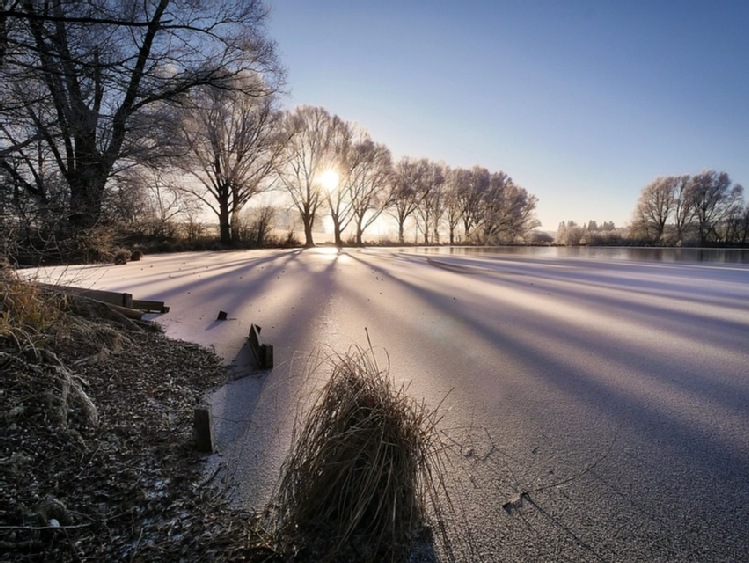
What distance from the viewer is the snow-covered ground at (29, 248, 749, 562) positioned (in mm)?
1459

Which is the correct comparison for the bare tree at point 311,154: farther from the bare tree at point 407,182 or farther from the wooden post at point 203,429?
the wooden post at point 203,429

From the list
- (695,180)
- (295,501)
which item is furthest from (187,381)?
(695,180)

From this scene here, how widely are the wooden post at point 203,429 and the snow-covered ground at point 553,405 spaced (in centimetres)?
10

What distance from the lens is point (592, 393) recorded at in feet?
8.76

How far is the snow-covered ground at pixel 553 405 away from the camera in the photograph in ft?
4.79

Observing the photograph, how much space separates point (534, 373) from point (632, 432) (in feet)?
3.16

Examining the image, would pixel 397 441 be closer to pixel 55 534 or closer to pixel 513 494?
pixel 513 494

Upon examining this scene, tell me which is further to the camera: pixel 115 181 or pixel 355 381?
pixel 115 181

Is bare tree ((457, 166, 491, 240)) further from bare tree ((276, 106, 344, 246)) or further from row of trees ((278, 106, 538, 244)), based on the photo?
bare tree ((276, 106, 344, 246))

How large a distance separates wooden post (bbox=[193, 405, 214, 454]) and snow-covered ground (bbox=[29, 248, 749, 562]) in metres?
0.10

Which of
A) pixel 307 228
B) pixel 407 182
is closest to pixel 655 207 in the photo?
pixel 407 182

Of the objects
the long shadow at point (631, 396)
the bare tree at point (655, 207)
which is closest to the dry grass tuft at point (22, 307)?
the long shadow at point (631, 396)

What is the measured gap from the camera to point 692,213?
47.8m

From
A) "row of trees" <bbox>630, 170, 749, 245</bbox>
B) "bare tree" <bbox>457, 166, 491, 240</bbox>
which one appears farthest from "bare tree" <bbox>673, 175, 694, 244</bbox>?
"bare tree" <bbox>457, 166, 491, 240</bbox>
